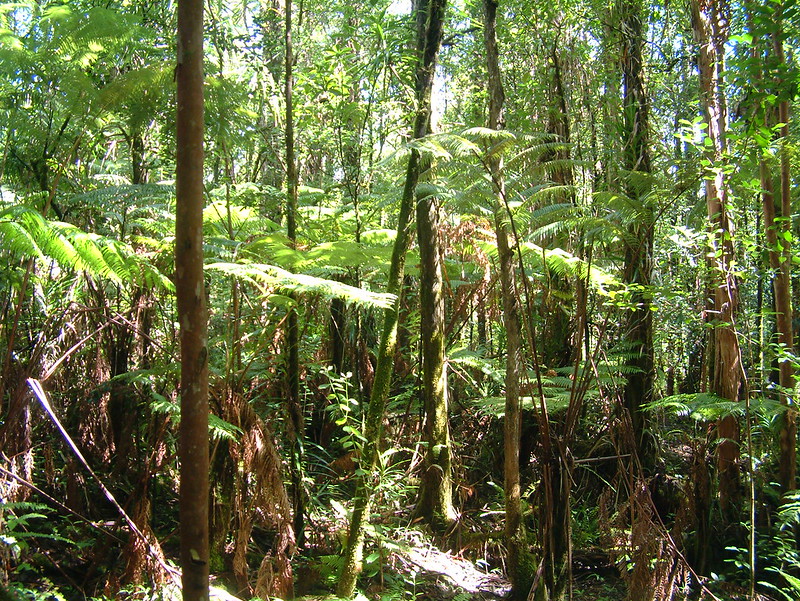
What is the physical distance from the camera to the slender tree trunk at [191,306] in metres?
2.41

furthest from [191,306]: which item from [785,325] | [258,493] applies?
[785,325]

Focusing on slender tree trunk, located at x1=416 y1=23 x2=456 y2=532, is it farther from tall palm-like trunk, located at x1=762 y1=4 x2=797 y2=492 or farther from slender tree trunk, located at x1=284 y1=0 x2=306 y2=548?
tall palm-like trunk, located at x1=762 y1=4 x2=797 y2=492

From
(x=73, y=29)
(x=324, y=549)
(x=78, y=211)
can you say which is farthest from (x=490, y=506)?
(x=73, y=29)

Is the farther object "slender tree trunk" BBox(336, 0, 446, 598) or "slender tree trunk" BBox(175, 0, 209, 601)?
"slender tree trunk" BBox(336, 0, 446, 598)

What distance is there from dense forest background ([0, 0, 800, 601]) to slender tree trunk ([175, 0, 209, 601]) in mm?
21

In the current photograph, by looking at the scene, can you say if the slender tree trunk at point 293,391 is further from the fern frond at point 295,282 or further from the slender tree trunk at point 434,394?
the slender tree trunk at point 434,394

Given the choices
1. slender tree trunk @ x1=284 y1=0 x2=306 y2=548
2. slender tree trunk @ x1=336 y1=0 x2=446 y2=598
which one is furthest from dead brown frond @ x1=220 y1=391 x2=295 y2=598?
slender tree trunk @ x1=284 y1=0 x2=306 y2=548

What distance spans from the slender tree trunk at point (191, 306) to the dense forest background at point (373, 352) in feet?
0.07

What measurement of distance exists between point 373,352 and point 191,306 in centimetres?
488

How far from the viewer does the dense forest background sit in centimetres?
395

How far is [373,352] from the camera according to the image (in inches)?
286

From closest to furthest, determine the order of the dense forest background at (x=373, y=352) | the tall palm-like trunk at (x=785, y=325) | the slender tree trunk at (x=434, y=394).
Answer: the dense forest background at (x=373, y=352), the tall palm-like trunk at (x=785, y=325), the slender tree trunk at (x=434, y=394)

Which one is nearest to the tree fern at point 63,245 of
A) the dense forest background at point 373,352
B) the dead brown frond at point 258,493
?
the dense forest background at point 373,352

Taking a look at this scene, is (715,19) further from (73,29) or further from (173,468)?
(173,468)
